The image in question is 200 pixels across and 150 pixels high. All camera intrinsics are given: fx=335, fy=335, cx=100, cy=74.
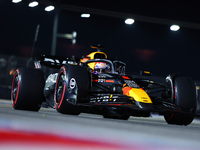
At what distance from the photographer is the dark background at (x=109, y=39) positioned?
50.6 ft

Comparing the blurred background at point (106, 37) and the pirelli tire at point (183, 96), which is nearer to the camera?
the pirelli tire at point (183, 96)

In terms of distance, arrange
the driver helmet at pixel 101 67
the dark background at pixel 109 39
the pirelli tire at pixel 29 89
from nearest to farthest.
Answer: the pirelli tire at pixel 29 89 < the driver helmet at pixel 101 67 < the dark background at pixel 109 39

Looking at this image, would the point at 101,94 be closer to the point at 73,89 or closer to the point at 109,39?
the point at 73,89

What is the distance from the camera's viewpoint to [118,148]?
1.79 meters

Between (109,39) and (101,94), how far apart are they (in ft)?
38.1

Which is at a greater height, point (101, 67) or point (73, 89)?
point (101, 67)

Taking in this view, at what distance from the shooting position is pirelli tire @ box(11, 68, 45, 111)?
18.1 ft

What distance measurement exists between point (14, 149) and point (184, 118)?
4057 millimetres

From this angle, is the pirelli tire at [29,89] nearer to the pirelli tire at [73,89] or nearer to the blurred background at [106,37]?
the pirelli tire at [73,89]

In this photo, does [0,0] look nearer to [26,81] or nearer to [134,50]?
[134,50]

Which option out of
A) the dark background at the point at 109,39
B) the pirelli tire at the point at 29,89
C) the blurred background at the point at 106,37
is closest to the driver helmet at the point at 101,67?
the pirelli tire at the point at 29,89

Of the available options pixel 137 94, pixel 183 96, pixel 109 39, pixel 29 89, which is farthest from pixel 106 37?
pixel 137 94

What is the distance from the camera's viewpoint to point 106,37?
53.0 feet

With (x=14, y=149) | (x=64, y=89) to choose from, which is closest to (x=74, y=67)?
(x=64, y=89)
